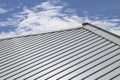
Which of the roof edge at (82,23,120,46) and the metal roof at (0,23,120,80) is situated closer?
the metal roof at (0,23,120,80)

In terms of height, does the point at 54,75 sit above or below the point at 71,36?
below

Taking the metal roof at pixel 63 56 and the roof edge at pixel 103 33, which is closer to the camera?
the metal roof at pixel 63 56

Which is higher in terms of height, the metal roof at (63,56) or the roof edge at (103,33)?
the roof edge at (103,33)

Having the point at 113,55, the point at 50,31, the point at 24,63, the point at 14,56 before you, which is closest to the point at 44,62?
the point at 24,63

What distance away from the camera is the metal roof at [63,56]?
43.4 feet

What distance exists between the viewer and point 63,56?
50.9 ft

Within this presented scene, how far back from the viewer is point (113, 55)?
1455 centimetres

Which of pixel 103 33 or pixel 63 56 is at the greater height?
pixel 103 33

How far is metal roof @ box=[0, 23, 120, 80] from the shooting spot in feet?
43.4

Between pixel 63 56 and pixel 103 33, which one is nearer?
pixel 63 56

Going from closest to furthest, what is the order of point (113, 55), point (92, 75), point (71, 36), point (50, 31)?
point (92, 75) → point (113, 55) → point (71, 36) → point (50, 31)

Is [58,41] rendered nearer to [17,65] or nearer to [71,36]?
[71,36]

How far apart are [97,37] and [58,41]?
2442 millimetres

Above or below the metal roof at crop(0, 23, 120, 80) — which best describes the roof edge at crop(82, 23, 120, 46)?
above
